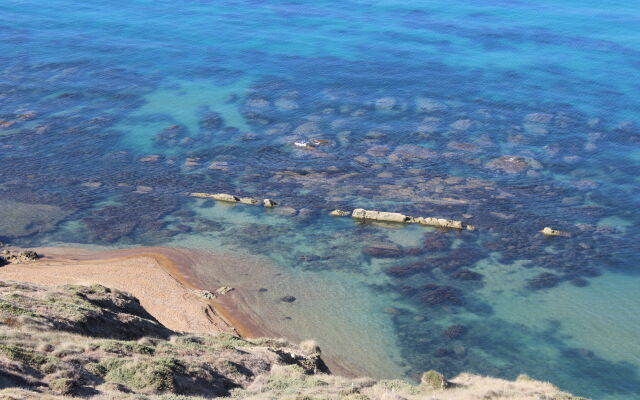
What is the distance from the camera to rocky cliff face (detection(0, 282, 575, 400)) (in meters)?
21.7

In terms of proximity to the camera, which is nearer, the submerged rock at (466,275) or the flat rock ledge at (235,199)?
the submerged rock at (466,275)

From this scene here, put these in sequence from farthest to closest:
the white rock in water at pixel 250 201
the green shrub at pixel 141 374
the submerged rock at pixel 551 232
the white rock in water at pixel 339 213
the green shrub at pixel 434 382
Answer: the white rock in water at pixel 250 201
the white rock in water at pixel 339 213
the submerged rock at pixel 551 232
the green shrub at pixel 434 382
the green shrub at pixel 141 374

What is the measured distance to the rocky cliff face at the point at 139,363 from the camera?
2170 centimetres

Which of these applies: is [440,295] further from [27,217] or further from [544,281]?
[27,217]

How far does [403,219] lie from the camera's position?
5291 cm

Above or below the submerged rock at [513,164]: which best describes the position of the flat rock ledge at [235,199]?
below

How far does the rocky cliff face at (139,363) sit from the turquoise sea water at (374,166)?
8.90 m

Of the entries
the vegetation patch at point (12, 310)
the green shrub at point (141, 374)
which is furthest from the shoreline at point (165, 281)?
the green shrub at point (141, 374)

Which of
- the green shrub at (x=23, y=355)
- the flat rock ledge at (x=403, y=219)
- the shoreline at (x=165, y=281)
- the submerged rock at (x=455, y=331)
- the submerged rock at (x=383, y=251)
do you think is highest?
the green shrub at (x=23, y=355)

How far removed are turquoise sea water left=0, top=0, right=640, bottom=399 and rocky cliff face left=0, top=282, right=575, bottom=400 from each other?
8898 millimetres

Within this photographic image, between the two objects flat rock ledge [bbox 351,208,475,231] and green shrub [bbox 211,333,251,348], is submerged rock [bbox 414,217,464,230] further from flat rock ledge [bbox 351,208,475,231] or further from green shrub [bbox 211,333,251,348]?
green shrub [bbox 211,333,251,348]

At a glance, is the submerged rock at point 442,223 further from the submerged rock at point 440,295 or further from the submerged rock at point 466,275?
the submerged rock at point 440,295

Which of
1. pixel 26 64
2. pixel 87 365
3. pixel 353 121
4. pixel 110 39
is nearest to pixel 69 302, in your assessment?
pixel 87 365

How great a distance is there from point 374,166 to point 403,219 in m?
11.4
